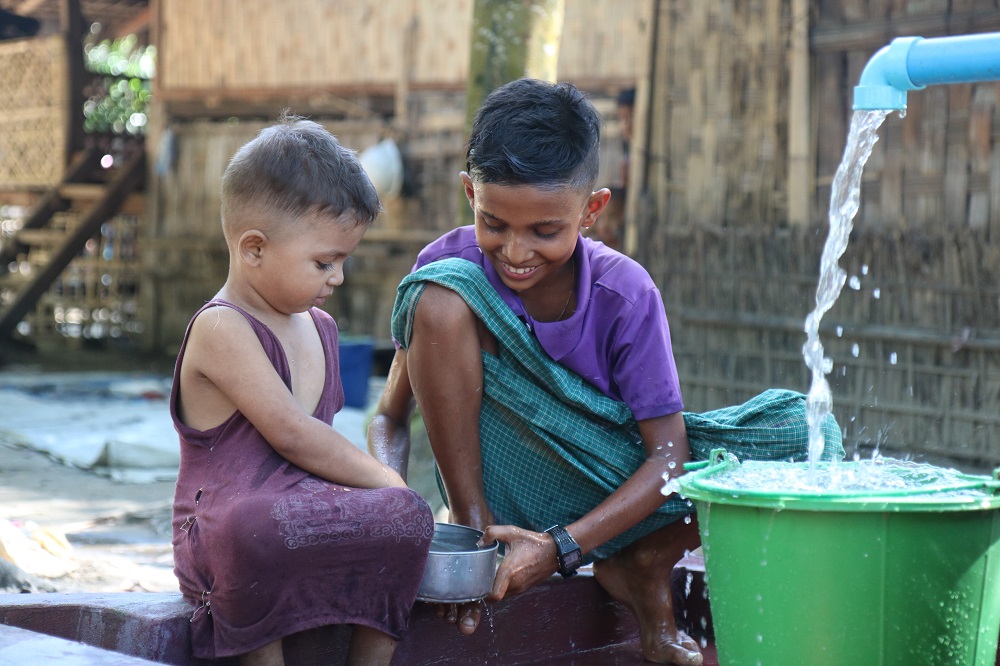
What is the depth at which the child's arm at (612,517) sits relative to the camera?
7.54 feet

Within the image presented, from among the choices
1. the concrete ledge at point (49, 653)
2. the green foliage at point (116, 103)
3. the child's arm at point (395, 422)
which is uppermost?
the green foliage at point (116, 103)

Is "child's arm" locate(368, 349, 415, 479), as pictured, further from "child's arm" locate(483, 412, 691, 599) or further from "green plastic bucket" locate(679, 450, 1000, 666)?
"green plastic bucket" locate(679, 450, 1000, 666)

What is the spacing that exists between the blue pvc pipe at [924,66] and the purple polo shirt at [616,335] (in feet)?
2.08

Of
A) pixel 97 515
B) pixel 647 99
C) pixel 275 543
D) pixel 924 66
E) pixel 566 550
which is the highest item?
pixel 647 99

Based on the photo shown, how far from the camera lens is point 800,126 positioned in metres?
5.75

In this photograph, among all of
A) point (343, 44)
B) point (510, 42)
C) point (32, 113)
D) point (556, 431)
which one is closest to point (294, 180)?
point (556, 431)

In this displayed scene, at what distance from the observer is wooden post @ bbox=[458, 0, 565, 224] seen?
4.68 meters

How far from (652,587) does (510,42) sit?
8.91 feet

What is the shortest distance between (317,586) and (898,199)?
13.9 ft

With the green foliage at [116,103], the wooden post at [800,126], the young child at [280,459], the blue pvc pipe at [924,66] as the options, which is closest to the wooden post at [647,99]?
the wooden post at [800,126]

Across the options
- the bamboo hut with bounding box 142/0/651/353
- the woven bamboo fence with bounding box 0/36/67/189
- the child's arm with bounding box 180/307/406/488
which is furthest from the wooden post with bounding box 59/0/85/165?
the child's arm with bounding box 180/307/406/488

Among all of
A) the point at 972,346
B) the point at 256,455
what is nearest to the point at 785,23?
the point at 972,346

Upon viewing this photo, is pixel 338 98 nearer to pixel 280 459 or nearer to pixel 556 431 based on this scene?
pixel 556 431

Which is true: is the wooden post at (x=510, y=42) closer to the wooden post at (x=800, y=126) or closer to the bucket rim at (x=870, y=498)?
the wooden post at (x=800, y=126)
